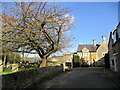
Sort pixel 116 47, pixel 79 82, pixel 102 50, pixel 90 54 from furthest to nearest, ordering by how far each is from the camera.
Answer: pixel 90 54
pixel 102 50
pixel 116 47
pixel 79 82

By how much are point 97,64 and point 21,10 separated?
35.8m

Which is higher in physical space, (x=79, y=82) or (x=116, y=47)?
(x=116, y=47)

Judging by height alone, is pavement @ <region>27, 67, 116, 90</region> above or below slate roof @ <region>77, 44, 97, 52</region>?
below

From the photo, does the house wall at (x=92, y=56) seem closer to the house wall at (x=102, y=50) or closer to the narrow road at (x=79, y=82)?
the house wall at (x=102, y=50)

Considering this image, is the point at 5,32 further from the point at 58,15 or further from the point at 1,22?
the point at 58,15

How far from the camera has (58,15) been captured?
9703 millimetres

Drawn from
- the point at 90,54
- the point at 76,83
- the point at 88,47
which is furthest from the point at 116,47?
the point at 88,47

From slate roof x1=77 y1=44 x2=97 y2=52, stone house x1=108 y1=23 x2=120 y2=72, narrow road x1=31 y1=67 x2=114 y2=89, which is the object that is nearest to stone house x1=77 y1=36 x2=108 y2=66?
slate roof x1=77 y1=44 x2=97 y2=52

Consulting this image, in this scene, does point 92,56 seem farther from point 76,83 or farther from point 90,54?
point 76,83

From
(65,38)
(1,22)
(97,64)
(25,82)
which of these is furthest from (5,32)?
(97,64)

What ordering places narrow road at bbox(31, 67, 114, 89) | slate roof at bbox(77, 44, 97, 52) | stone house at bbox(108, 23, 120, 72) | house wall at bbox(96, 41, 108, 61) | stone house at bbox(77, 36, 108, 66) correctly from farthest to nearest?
slate roof at bbox(77, 44, 97, 52)
stone house at bbox(77, 36, 108, 66)
house wall at bbox(96, 41, 108, 61)
stone house at bbox(108, 23, 120, 72)
narrow road at bbox(31, 67, 114, 89)

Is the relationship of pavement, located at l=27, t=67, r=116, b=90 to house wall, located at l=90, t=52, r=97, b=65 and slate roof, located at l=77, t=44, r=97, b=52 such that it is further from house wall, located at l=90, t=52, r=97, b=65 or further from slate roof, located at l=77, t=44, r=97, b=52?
slate roof, located at l=77, t=44, r=97, b=52

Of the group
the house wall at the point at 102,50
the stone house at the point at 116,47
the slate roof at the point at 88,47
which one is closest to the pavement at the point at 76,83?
the stone house at the point at 116,47

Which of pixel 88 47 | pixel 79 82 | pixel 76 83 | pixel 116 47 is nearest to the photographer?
pixel 76 83
